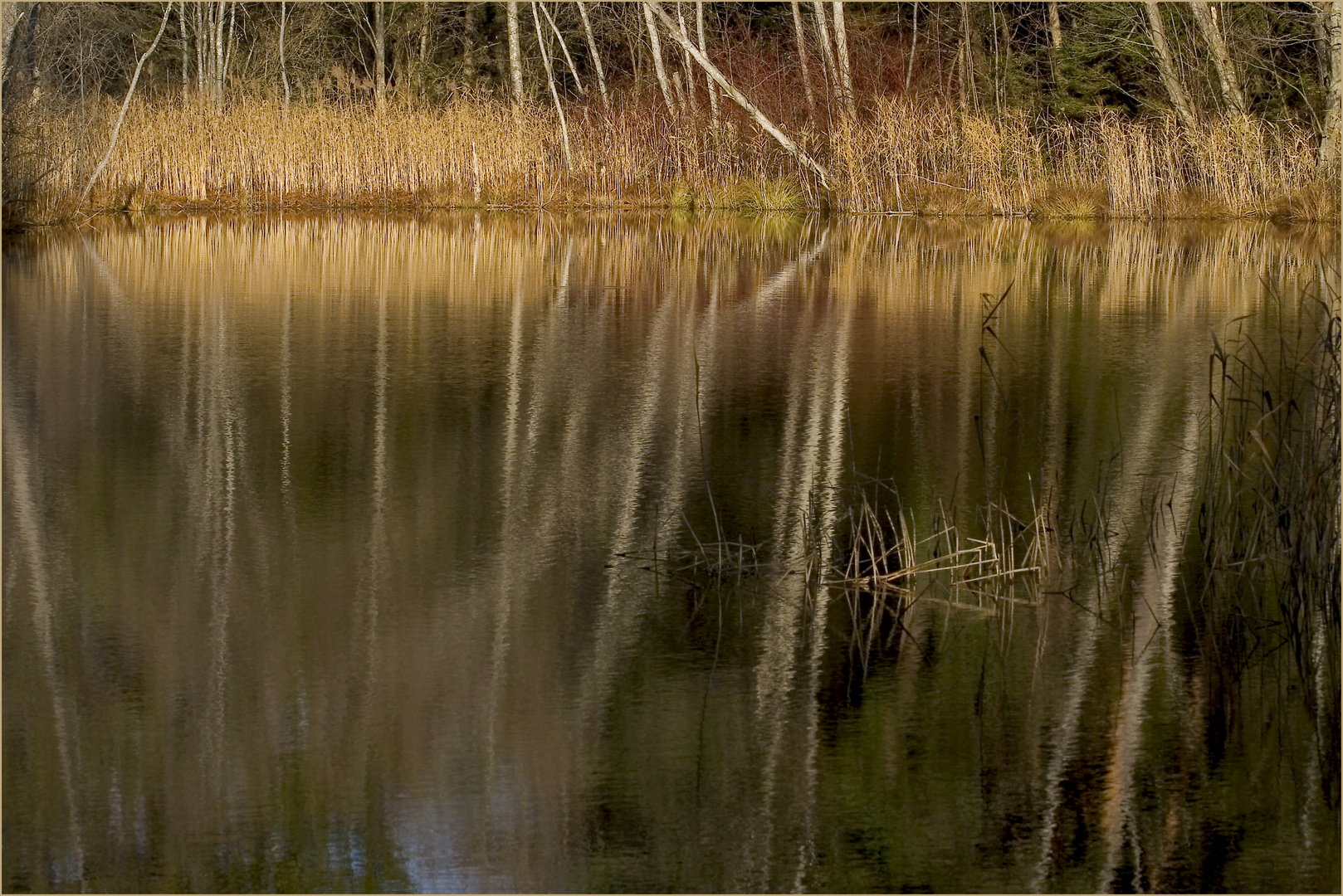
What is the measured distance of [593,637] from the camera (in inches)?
199

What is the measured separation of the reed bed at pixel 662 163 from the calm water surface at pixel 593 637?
9.60m

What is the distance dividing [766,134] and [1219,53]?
527 centimetres

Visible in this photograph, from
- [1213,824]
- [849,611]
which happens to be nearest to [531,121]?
[849,611]

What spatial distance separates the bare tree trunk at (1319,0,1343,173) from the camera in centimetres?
1864

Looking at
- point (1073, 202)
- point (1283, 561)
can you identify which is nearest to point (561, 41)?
point (1073, 202)

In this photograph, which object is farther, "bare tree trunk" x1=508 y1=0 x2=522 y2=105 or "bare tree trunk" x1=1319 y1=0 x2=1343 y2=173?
"bare tree trunk" x1=508 y1=0 x2=522 y2=105

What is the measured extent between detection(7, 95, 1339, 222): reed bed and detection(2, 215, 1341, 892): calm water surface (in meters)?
9.60

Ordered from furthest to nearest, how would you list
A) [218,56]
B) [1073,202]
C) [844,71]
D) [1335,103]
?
[218,56], [844,71], [1073,202], [1335,103]

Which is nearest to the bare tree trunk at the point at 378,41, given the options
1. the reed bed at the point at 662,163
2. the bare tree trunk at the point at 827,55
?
the reed bed at the point at 662,163

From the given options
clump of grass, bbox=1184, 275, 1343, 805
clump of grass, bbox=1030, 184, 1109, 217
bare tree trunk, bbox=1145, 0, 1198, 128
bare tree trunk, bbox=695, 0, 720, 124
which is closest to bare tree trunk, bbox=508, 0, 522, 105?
bare tree trunk, bbox=695, 0, 720, 124

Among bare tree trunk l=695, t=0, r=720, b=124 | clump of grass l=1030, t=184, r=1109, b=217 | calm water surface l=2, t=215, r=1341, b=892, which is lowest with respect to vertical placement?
calm water surface l=2, t=215, r=1341, b=892

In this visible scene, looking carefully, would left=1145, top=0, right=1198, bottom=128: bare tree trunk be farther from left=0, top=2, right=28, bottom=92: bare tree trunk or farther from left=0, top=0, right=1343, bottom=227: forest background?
left=0, top=2, right=28, bottom=92: bare tree trunk

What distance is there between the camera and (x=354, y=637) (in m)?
4.99

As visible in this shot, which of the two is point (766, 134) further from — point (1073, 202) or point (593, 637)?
point (593, 637)
